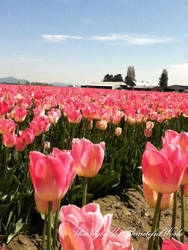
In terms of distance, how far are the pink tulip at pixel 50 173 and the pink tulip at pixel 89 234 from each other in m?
0.24

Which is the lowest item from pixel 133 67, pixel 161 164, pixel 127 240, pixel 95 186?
pixel 95 186

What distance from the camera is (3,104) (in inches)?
129

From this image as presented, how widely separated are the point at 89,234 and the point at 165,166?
43 cm

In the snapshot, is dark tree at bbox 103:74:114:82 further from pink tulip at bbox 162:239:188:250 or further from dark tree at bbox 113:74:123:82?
pink tulip at bbox 162:239:188:250

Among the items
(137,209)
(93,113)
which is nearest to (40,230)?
(137,209)

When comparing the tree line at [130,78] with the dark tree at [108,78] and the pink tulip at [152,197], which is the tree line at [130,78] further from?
the pink tulip at [152,197]

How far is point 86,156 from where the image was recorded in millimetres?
1302

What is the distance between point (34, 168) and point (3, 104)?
8.07 ft

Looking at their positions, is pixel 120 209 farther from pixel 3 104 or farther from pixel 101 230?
pixel 101 230

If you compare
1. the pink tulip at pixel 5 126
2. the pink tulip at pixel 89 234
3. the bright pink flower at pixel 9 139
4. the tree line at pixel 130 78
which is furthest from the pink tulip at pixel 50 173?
the tree line at pixel 130 78

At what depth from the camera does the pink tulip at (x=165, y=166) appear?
993 mm

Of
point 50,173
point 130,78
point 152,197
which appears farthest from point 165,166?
point 130,78

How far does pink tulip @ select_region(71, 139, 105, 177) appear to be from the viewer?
1.29m

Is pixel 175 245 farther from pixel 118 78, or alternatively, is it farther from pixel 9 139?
pixel 118 78
